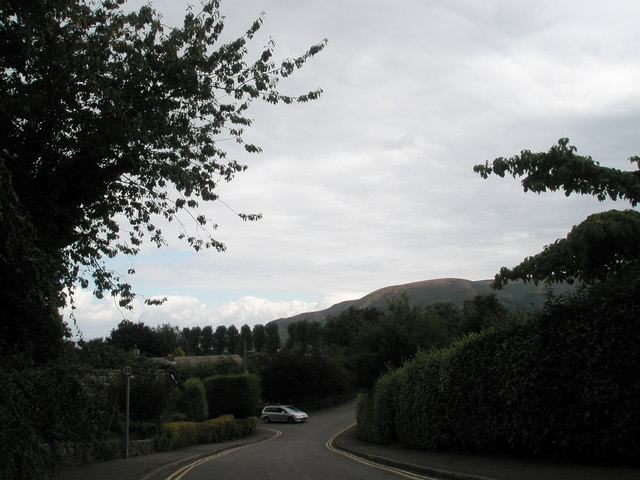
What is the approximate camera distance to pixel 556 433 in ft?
34.4

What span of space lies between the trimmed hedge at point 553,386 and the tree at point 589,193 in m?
1.65

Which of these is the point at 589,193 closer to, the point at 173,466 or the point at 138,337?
the point at 173,466

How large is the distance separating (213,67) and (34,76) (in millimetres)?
3430

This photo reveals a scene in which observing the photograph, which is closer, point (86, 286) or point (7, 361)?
point (7, 361)

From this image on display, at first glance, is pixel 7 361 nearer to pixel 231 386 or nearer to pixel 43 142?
pixel 43 142

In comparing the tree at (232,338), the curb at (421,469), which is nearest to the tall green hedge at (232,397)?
the curb at (421,469)

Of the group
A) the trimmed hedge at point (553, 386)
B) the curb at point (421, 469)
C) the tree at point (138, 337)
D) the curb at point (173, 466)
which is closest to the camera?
the trimmed hedge at point (553, 386)

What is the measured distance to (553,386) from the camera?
1045cm

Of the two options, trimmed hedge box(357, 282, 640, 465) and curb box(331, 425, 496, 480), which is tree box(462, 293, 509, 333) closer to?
trimmed hedge box(357, 282, 640, 465)

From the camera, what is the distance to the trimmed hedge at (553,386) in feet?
29.4

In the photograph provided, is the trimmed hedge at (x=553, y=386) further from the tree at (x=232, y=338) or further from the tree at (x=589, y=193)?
the tree at (x=232, y=338)

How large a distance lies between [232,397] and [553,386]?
39237mm

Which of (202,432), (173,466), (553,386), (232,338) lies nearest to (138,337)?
(202,432)

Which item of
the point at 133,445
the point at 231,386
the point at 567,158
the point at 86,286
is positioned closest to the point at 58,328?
the point at 86,286
